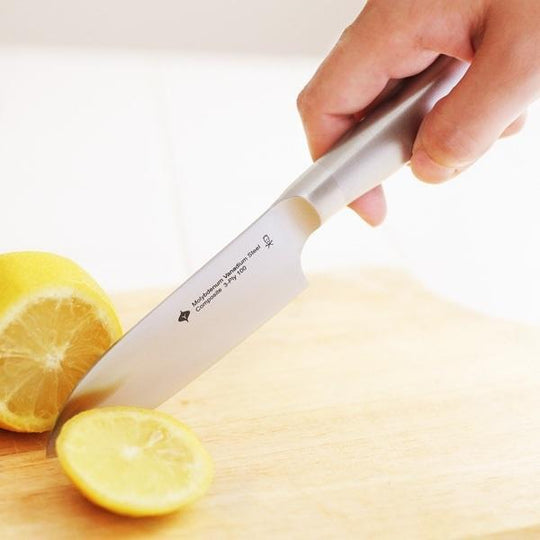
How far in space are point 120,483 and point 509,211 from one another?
2023mm

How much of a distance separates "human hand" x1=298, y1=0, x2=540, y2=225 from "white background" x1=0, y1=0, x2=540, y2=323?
719 millimetres

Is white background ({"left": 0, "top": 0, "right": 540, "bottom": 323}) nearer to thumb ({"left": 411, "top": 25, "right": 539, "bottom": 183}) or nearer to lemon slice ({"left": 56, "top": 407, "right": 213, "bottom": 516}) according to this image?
thumb ({"left": 411, "top": 25, "right": 539, "bottom": 183})

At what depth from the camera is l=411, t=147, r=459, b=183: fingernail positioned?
1.41 metres

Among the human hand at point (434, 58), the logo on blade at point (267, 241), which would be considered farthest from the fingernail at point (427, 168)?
the logo on blade at point (267, 241)

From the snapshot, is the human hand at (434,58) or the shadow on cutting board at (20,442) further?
the shadow on cutting board at (20,442)

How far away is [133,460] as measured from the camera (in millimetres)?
1263

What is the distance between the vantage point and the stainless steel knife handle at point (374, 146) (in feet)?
4.69

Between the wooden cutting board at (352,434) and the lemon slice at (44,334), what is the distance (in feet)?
0.22

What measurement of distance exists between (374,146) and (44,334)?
1.78ft

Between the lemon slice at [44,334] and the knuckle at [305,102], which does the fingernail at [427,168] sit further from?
the lemon slice at [44,334]

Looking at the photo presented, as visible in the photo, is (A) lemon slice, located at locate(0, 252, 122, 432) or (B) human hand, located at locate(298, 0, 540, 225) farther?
(A) lemon slice, located at locate(0, 252, 122, 432)

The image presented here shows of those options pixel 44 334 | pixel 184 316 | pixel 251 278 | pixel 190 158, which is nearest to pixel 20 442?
pixel 44 334

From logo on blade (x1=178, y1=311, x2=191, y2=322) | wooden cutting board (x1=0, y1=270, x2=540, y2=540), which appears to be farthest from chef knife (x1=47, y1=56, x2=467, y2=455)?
wooden cutting board (x1=0, y1=270, x2=540, y2=540)

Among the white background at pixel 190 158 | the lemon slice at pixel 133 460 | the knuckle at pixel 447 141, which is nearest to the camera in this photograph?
the lemon slice at pixel 133 460
